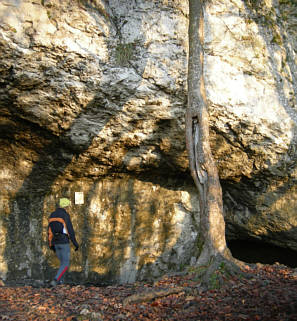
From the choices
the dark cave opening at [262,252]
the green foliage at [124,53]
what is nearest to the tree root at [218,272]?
the green foliage at [124,53]

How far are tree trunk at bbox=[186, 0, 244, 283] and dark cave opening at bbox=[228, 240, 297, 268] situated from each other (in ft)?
14.8

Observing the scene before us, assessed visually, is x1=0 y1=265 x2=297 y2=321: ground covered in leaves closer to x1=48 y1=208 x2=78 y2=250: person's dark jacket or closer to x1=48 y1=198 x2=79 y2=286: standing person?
x1=48 y1=198 x2=79 y2=286: standing person

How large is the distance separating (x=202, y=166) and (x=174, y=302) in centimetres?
213

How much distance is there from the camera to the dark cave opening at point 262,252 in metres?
8.86

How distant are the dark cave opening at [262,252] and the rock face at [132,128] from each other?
71 centimetres

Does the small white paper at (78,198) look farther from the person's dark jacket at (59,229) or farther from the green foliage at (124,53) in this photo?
the green foliage at (124,53)

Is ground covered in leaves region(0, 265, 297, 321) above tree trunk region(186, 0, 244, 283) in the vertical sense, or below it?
below

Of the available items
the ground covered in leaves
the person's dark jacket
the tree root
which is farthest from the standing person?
the tree root

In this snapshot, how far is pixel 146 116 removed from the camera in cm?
654

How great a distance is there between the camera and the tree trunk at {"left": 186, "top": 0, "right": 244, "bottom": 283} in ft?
15.9

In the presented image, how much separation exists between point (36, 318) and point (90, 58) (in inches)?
169

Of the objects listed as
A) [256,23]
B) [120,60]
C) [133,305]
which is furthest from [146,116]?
[133,305]

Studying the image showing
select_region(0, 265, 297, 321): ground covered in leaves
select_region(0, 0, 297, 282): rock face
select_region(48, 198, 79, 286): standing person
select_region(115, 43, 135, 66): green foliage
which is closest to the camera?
select_region(0, 265, 297, 321): ground covered in leaves

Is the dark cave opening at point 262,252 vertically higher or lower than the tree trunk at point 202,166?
lower
